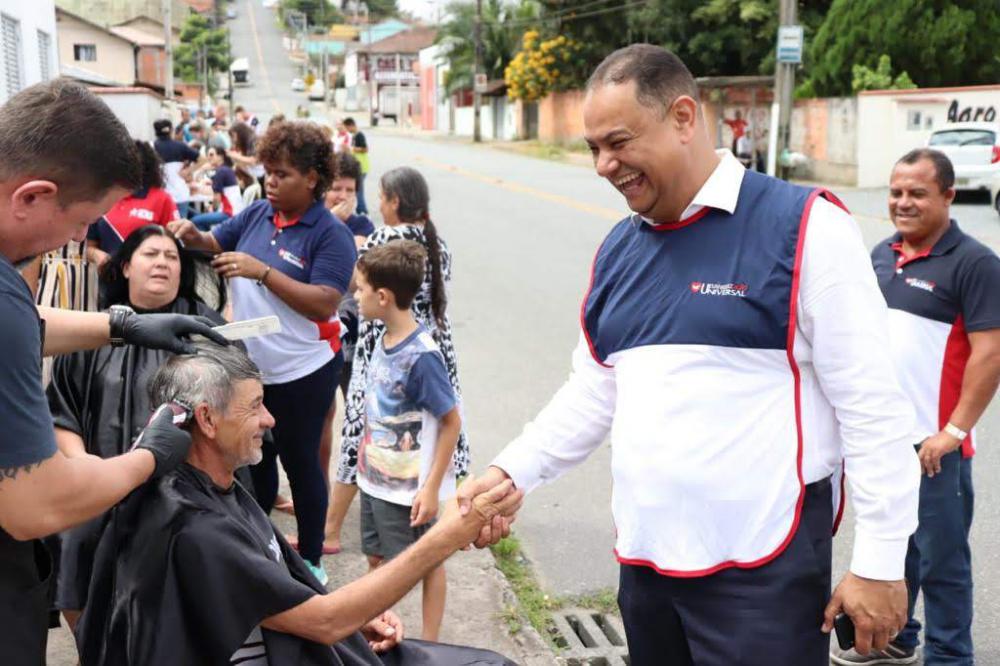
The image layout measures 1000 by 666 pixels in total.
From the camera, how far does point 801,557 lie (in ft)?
7.50

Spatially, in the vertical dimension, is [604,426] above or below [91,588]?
above

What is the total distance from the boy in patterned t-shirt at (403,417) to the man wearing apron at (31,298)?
1.70 metres

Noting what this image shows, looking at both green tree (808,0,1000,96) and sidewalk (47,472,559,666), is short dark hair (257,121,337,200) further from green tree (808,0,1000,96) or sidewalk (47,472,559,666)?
green tree (808,0,1000,96)

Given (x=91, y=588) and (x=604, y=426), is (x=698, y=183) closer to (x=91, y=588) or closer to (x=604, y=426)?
(x=604, y=426)

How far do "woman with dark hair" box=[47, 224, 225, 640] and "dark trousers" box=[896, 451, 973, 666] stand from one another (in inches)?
104

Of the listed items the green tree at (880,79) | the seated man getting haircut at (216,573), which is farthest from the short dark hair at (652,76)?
the green tree at (880,79)

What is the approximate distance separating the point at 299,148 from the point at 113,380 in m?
1.34

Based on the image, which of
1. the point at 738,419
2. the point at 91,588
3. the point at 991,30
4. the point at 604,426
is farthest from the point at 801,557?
the point at 991,30

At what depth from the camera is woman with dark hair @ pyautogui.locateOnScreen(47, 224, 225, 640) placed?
322 centimetres

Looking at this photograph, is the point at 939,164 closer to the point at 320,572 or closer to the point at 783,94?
the point at 320,572

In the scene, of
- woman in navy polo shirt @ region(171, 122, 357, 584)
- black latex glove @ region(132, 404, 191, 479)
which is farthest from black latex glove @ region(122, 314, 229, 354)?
woman in navy polo shirt @ region(171, 122, 357, 584)

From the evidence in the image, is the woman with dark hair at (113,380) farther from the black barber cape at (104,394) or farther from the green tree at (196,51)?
the green tree at (196,51)

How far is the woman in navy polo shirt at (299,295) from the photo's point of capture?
14.1 ft

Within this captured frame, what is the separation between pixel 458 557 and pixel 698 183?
113 inches
